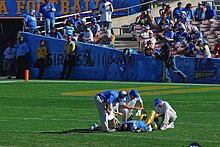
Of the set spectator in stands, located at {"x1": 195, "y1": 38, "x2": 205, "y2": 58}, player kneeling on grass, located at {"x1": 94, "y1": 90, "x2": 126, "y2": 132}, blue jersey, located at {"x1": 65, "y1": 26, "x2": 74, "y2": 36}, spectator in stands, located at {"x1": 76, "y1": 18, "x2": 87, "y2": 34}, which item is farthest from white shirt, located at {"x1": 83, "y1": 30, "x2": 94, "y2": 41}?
player kneeling on grass, located at {"x1": 94, "y1": 90, "x2": 126, "y2": 132}

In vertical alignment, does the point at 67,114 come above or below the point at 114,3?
below

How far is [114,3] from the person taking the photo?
37.2 meters

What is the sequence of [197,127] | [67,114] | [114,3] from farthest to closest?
[114,3], [67,114], [197,127]

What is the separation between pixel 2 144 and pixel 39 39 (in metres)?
19.9

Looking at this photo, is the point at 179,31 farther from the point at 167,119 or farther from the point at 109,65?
the point at 167,119

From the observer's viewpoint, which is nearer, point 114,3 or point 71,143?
point 71,143

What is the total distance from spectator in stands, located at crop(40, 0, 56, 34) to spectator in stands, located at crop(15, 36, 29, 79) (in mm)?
1271

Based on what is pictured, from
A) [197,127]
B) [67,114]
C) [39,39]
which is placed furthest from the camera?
[39,39]

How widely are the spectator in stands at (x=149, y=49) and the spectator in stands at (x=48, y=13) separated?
515 cm

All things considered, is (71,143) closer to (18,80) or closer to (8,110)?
(8,110)

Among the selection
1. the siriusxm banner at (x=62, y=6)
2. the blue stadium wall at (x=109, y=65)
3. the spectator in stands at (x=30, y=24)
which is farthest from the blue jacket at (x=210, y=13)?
the spectator in stands at (x=30, y=24)

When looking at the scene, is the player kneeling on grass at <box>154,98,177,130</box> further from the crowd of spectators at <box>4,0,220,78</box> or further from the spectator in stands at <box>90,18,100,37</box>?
the spectator in stands at <box>90,18,100,37</box>

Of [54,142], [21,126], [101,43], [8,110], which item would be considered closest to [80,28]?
[101,43]

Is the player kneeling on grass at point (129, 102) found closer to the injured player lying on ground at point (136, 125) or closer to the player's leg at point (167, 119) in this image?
the injured player lying on ground at point (136, 125)
